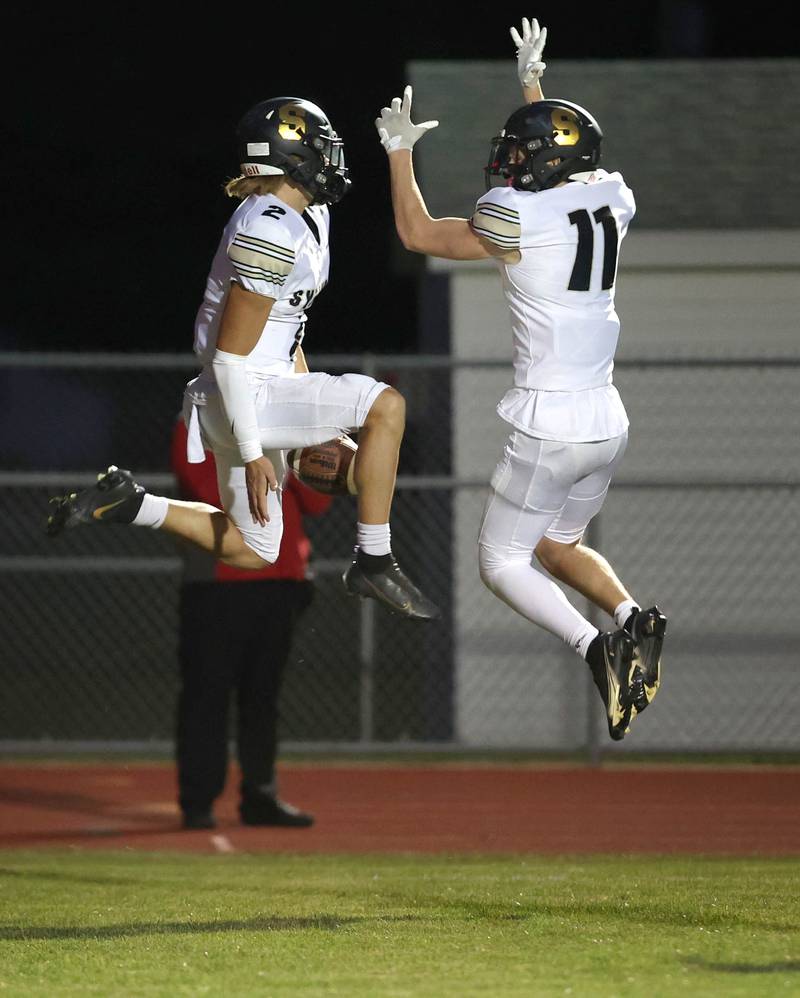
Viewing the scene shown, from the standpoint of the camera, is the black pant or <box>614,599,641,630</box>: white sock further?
the black pant

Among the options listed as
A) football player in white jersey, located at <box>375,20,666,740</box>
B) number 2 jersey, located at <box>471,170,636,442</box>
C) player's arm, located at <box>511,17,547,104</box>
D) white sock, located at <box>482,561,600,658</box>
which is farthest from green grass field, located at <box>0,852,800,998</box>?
player's arm, located at <box>511,17,547,104</box>

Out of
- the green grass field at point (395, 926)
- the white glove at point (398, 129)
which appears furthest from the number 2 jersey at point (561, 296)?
the green grass field at point (395, 926)

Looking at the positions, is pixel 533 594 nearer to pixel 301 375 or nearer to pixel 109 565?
pixel 301 375

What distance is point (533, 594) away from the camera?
7152mm

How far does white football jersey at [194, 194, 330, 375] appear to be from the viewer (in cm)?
678

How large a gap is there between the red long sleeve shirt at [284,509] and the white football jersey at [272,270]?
241 cm

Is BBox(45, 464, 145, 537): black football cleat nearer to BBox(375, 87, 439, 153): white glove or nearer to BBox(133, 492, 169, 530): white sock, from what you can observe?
BBox(133, 492, 169, 530): white sock

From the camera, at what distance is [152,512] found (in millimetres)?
7461

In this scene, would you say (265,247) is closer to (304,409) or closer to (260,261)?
(260,261)

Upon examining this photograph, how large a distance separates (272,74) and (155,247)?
4.51 meters

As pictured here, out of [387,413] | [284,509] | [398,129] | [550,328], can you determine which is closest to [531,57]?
[398,129]

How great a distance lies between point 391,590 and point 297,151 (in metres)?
1.68

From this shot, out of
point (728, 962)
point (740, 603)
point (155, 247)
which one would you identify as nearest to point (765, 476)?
point (740, 603)

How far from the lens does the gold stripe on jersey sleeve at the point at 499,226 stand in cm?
680
